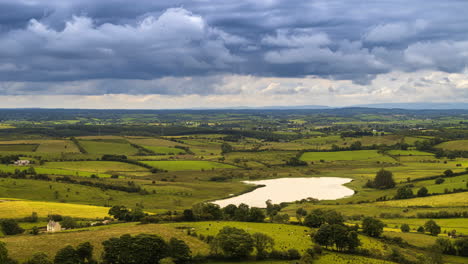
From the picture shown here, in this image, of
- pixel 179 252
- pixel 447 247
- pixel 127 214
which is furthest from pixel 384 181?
pixel 179 252

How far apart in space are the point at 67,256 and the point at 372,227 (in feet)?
175

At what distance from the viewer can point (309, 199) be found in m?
127

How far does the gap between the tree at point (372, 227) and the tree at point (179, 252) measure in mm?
36594

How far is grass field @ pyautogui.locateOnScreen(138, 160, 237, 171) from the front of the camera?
179 metres

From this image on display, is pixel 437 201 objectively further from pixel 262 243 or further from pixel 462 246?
pixel 262 243

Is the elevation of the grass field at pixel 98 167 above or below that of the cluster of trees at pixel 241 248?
below

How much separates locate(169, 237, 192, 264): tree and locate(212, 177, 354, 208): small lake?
188ft

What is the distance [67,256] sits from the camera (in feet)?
177

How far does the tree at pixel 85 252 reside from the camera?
5612 cm

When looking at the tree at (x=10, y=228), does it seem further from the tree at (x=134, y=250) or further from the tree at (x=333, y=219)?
the tree at (x=333, y=219)

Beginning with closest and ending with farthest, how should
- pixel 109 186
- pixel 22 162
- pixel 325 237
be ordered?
pixel 325 237, pixel 109 186, pixel 22 162

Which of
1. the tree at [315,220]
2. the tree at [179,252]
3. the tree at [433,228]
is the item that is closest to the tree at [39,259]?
the tree at [179,252]

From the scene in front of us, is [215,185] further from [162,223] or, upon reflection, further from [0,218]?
[0,218]

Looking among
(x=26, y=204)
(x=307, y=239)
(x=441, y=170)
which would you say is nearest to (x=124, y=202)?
(x=26, y=204)
